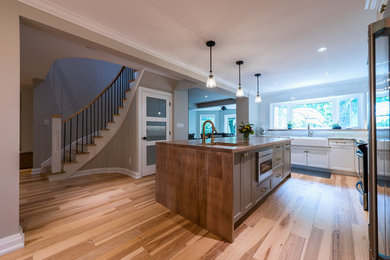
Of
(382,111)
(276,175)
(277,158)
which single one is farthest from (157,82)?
(382,111)

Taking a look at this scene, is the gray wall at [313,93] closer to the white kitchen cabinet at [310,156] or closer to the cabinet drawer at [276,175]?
the white kitchen cabinet at [310,156]

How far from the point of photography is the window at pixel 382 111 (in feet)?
2.91

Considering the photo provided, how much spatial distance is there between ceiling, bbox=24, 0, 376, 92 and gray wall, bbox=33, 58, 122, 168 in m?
3.83

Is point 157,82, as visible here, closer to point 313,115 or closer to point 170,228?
point 170,228

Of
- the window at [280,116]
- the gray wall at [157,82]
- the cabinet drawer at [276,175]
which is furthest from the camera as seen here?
the window at [280,116]

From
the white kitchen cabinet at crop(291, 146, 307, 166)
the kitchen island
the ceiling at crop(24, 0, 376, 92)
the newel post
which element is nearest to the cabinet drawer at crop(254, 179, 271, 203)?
the kitchen island

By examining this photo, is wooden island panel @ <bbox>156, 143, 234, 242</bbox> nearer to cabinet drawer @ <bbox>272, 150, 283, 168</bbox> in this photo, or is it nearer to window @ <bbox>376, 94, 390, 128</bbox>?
window @ <bbox>376, 94, 390, 128</bbox>

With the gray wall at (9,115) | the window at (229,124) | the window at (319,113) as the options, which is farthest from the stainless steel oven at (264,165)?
the window at (229,124)

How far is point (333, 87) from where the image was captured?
446 centimetres

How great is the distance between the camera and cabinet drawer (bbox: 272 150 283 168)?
8.90 feet

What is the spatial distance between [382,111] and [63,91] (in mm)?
6754

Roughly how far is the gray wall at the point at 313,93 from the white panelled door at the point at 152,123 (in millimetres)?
3519

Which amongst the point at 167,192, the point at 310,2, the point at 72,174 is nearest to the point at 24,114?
the point at 72,174

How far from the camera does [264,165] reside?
2352 millimetres
